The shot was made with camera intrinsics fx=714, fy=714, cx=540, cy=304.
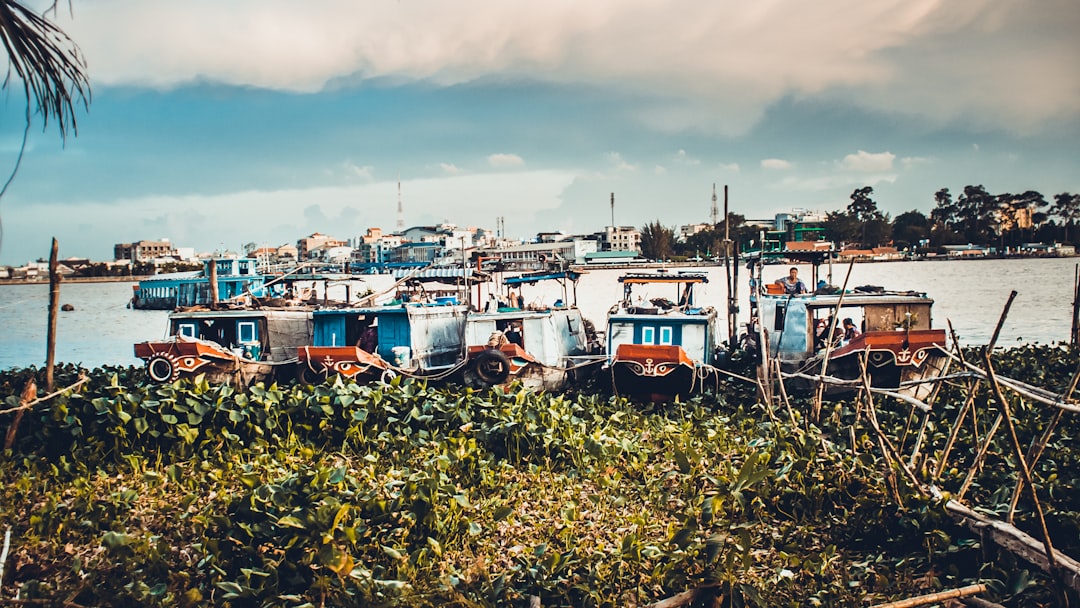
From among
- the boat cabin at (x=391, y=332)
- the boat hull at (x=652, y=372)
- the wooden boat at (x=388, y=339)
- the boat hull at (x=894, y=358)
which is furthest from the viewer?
the boat cabin at (x=391, y=332)

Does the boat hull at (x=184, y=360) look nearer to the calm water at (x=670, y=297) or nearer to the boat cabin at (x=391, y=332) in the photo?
the boat cabin at (x=391, y=332)

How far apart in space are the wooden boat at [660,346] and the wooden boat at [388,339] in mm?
2904

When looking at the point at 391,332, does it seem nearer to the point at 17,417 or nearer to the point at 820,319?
the point at 17,417

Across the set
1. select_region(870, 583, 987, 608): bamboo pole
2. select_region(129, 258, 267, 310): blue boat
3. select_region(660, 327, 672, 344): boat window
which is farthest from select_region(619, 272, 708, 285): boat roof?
select_region(129, 258, 267, 310): blue boat

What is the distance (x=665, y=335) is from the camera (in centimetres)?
1341

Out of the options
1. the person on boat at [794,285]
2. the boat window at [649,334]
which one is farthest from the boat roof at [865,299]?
the boat window at [649,334]

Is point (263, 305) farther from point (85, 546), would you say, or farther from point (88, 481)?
point (85, 546)

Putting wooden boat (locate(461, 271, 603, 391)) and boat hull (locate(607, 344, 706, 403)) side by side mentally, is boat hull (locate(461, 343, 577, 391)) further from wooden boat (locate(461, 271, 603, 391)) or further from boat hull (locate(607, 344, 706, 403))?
boat hull (locate(607, 344, 706, 403))

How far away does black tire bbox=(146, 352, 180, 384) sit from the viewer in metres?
11.7

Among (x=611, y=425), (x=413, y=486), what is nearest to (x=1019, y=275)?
(x=611, y=425)

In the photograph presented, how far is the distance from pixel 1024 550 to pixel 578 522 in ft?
11.2

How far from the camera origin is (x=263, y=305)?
14.9 metres

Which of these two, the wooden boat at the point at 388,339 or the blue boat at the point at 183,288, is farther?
the blue boat at the point at 183,288

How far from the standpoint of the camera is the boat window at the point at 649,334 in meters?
13.4
